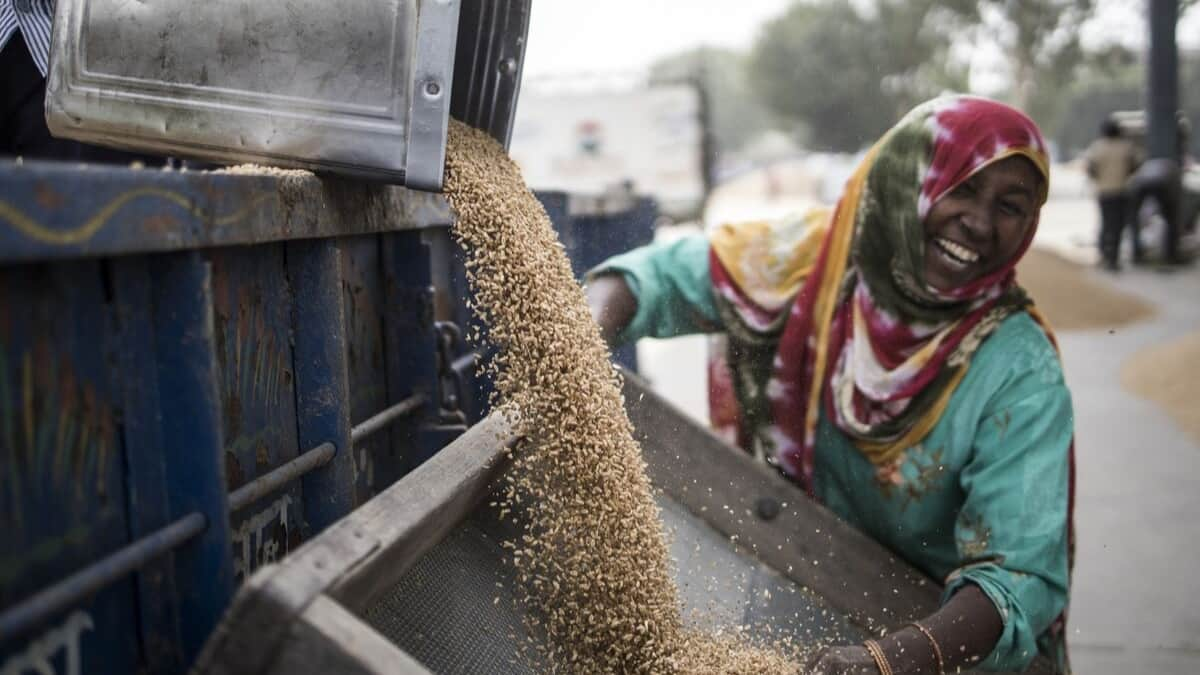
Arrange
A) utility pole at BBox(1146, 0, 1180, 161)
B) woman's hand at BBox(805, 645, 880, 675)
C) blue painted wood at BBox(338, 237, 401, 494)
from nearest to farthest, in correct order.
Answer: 1. woman's hand at BBox(805, 645, 880, 675)
2. blue painted wood at BBox(338, 237, 401, 494)
3. utility pole at BBox(1146, 0, 1180, 161)

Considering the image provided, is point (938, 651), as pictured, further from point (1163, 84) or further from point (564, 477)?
point (1163, 84)

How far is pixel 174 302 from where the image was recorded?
127 cm

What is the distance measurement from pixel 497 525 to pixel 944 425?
1.01 metres

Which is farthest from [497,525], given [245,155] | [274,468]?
[245,155]

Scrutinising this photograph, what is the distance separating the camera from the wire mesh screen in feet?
5.02

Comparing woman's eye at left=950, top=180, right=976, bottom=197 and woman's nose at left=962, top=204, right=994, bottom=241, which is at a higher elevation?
woman's eye at left=950, top=180, right=976, bottom=197

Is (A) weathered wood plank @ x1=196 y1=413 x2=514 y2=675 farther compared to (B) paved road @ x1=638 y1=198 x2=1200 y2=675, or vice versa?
(B) paved road @ x1=638 y1=198 x2=1200 y2=675

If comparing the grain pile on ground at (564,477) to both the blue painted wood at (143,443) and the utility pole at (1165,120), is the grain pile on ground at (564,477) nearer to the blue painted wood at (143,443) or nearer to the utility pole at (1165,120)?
the blue painted wood at (143,443)

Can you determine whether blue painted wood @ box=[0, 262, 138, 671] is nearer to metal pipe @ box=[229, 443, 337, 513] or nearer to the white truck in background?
metal pipe @ box=[229, 443, 337, 513]

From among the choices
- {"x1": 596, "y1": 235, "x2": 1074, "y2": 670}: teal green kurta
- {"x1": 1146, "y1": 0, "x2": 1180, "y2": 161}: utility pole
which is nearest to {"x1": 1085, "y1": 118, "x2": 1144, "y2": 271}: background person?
{"x1": 1146, "y1": 0, "x2": 1180, "y2": 161}: utility pole

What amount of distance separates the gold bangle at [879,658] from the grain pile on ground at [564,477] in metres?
0.28

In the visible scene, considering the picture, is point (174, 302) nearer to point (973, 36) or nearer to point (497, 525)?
point (497, 525)

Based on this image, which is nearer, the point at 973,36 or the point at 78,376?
the point at 78,376

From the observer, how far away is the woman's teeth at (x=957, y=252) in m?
2.33
